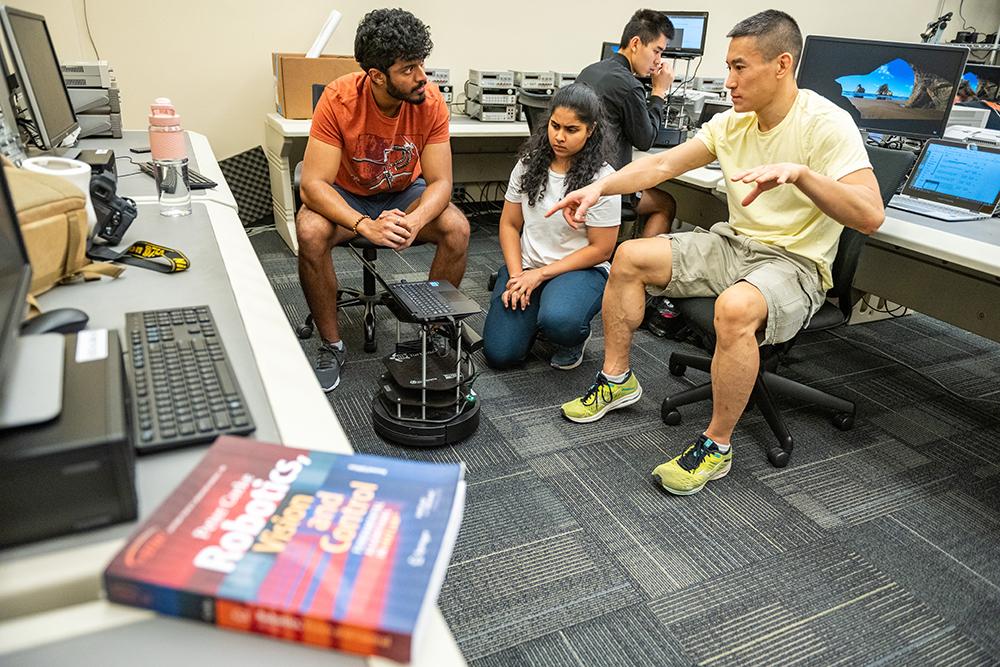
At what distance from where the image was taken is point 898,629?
135cm

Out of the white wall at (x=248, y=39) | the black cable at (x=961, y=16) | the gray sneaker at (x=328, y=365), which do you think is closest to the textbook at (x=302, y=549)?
the gray sneaker at (x=328, y=365)

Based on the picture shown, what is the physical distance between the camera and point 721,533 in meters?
1.59

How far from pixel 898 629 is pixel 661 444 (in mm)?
739

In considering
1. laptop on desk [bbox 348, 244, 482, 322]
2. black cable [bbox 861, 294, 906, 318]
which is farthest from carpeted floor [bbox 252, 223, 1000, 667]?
black cable [bbox 861, 294, 906, 318]

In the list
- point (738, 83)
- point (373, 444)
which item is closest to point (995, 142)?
point (738, 83)

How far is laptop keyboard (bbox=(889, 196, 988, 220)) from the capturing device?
6.20ft

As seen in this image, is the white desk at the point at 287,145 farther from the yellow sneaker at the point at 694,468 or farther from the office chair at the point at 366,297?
the yellow sneaker at the point at 694,468

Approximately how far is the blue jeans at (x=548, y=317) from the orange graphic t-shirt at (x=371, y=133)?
539 mm

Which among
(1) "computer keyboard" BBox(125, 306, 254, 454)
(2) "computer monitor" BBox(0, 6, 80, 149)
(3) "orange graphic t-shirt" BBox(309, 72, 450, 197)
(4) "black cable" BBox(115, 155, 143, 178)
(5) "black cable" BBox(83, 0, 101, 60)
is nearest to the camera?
(1) "computer keyboard" BBox(125, 306, 254, 454)

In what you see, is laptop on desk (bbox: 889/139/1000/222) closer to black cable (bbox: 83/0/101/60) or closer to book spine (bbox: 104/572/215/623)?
book spine (bbox: 104/572/215/623)

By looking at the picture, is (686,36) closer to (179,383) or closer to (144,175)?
(144,175)

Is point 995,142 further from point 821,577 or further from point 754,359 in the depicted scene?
point 821,577

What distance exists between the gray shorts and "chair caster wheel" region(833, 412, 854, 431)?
1.60m

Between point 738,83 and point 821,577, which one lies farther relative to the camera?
point 738,83
